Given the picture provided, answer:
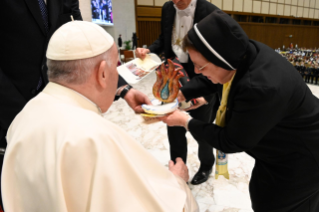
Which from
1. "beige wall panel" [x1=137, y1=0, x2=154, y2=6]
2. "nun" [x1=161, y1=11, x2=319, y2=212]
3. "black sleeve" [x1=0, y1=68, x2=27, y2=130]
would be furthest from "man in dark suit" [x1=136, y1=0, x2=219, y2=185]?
"beige wall panel" [x1=137, y1=0, x2=154, y2=6]

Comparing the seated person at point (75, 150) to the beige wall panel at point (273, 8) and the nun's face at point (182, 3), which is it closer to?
the nun's face at point (182, 3)

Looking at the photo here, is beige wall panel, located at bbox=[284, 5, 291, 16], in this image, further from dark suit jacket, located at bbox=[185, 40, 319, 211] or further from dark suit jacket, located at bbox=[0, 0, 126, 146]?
dark suit jacket, located at bbox=[0, 0, 126, 146]

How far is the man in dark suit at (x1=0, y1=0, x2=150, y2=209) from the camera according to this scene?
123 cm

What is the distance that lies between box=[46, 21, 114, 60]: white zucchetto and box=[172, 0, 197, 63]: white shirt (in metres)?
1.13

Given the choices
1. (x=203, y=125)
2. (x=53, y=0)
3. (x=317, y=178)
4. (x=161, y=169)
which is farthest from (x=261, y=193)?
(x=53, y=0)

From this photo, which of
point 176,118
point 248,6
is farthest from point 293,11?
point 176,118

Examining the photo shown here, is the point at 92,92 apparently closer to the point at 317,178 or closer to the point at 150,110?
the point at 150,110

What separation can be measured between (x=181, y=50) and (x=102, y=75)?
1.21m

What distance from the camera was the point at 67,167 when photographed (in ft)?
2.40

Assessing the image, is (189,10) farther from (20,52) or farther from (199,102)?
(20,52)

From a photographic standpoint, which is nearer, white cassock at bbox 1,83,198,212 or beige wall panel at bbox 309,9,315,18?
white cassock at bbox 1,83,198,212

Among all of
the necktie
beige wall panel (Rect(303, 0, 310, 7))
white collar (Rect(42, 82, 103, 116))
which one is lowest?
white collar (Rect(42, 82, 103, 116))

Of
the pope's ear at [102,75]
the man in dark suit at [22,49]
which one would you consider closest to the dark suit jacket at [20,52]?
the man in dark suit at [22,49]

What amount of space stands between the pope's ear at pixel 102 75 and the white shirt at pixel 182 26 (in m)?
1.15
